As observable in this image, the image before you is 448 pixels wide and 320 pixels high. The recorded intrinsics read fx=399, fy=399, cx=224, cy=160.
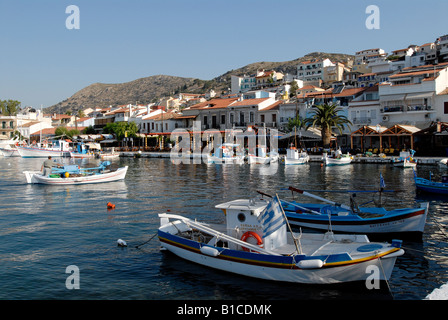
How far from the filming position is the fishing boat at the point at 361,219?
16750 mm

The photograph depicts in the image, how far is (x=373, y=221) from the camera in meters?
17.2

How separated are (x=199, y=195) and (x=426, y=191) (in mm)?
16004

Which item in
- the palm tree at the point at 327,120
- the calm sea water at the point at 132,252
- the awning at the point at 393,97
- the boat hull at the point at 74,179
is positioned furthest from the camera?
the palm tree at the point at 327,120

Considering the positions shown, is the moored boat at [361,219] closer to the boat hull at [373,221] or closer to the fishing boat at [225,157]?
the boat hull at [373,221]

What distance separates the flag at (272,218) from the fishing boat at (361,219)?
3.40 m

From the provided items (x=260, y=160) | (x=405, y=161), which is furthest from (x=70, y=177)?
(x=405, y=161)

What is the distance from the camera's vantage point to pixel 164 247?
16.0 metres

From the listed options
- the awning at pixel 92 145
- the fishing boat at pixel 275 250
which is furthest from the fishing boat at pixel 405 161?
Answer: the awning at pixel 92 145

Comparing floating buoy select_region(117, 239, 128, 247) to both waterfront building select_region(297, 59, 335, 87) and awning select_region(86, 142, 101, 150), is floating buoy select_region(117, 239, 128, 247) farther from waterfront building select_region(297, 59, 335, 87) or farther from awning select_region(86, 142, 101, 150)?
waterfront building select_region(297, 59, 335, 87)

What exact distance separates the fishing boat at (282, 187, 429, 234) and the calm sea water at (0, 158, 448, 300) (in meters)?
0.85

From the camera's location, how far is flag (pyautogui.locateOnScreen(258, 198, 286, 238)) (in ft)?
43.0

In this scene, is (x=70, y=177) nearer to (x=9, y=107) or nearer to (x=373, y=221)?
(x=373, y=221)
